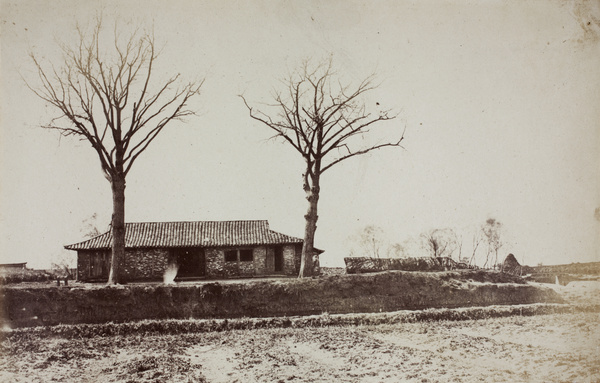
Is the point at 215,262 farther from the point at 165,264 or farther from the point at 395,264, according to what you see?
the point at 395,264

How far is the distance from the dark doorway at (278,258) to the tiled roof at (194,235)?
0.79 m

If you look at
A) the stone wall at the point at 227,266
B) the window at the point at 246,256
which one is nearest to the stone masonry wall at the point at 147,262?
the stone wall at the point at 227,266

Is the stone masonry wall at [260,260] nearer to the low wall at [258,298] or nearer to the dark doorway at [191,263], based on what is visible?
the dark doorway at [191,263]

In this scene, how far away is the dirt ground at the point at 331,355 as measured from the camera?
796cm

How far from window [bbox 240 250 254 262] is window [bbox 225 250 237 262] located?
1.27ft

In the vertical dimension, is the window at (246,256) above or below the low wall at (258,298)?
above

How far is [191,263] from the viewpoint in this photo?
2675cm

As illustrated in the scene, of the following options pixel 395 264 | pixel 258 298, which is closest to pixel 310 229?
pixel 258 298

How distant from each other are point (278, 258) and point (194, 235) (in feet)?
16.5

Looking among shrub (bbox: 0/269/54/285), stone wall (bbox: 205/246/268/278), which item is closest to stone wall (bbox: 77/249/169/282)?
stone wall (bbox: 205/246/268/278)

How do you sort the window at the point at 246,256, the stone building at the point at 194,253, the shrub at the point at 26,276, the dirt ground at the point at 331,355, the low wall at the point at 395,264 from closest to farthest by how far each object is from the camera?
the dirt ground at the point at 331,355
the low wall at the point at 395,264
the stone building at the point at 194,253
the window at the point at 246,256
the shrub at the point at 26,276

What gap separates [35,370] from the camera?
838cm

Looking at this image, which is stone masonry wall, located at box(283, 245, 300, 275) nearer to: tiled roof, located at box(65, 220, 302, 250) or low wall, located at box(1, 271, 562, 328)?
tiled roof, located at box(65, 220, 302, 250)

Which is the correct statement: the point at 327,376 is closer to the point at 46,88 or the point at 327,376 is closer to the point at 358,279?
the point at 358,279
